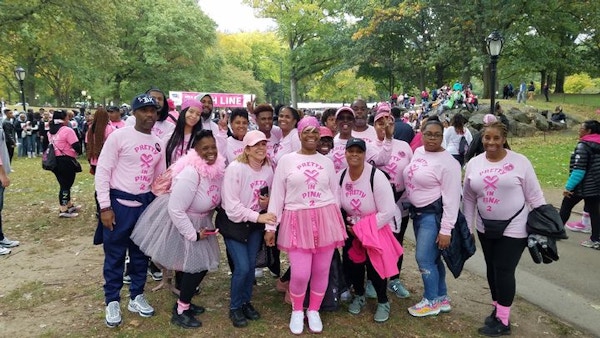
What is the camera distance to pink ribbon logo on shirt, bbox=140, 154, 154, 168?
382 centimetres

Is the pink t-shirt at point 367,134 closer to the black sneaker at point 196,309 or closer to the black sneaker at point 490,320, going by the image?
the black sneaker at point 490,320

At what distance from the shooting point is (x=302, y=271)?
3762 millimetres

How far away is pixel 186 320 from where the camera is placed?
3910 mm

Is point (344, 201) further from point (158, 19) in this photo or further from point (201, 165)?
point (158, 19)

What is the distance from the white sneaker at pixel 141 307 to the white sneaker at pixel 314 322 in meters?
1.57

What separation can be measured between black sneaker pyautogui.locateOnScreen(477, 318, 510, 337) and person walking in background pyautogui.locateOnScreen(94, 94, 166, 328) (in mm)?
3399

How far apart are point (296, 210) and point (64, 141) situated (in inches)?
223

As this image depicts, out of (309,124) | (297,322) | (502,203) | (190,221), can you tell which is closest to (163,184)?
(190,221)

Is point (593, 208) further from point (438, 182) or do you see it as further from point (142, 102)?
point (142, 102)

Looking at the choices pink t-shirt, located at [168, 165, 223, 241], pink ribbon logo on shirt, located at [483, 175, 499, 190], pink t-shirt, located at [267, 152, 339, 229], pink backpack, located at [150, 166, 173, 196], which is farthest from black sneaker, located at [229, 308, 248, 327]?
pink ribbon logo on shirt, located at [483, 175, 499, 190]

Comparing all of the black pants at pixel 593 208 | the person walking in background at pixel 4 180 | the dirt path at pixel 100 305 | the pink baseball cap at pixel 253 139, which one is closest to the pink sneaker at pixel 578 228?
the black pants at pixel 593 208

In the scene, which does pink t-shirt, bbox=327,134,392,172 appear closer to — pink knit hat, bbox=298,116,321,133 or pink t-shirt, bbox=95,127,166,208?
pink knit hat, bbox=298,116,321,133

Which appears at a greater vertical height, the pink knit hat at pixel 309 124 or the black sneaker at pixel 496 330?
the pink knit hat at pixel 309 124

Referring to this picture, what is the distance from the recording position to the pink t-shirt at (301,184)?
3.65m
